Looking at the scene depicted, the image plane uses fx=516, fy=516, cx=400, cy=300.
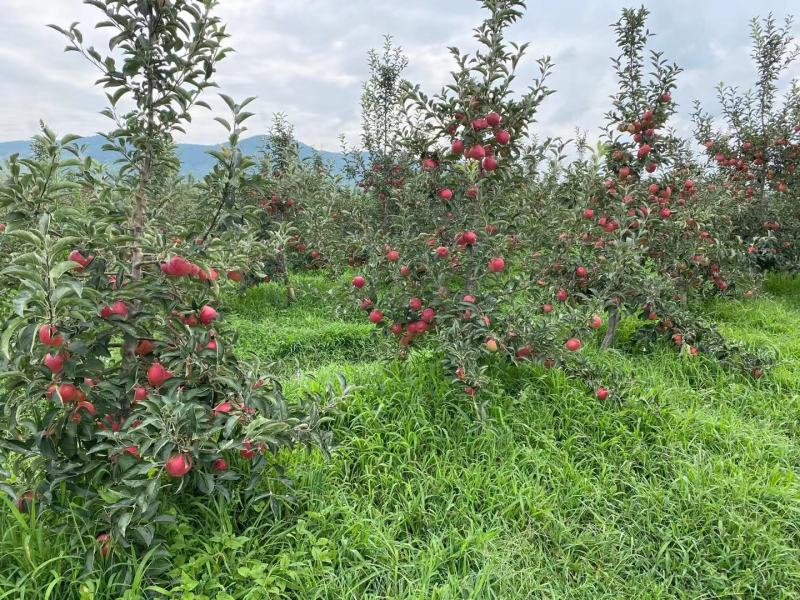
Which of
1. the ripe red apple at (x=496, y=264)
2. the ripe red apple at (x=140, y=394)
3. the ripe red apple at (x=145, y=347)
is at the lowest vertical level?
the ripe red apple at (x=140, y=394)

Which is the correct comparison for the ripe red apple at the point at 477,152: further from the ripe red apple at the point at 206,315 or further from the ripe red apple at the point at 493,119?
the ripe red apple at the point at 206,315

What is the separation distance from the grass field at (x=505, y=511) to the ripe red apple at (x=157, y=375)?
0.57m

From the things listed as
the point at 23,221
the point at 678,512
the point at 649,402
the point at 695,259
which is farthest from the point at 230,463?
the point at 695,259

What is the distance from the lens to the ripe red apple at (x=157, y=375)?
1.94 meters

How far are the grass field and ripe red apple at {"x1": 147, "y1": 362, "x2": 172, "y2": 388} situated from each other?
57 cm

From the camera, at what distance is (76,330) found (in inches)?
70.2

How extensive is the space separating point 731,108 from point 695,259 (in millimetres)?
3301

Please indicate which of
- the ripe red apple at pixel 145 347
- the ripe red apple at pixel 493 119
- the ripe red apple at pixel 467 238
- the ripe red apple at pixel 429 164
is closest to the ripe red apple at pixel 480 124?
the ripe red apple at pixel 493 119

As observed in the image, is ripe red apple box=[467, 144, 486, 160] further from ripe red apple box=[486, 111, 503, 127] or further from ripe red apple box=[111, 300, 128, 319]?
ripe red apple box=[111, 300, 128, 319]

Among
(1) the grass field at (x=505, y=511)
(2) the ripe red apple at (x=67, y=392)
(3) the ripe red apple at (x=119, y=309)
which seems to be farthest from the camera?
(1) the grass field at (x=505, y=511)

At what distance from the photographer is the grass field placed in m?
1.95

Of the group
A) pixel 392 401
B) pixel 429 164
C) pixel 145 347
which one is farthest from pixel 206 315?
pixel 429 164

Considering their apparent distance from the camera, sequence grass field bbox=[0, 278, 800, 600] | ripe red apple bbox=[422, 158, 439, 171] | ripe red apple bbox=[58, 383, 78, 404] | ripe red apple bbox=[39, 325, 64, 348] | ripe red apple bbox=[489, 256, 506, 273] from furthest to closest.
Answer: ripe red apple bbox=[422, 158, 439, 171]
ripe red apple bbox=[489, 256, 506, 273]
grass field bbox=[0, 278, 800, 600]
ripe red apple bbox=[58, 383, 78, 404]
ripe red apple bbox=[39, 325, 64, 348]

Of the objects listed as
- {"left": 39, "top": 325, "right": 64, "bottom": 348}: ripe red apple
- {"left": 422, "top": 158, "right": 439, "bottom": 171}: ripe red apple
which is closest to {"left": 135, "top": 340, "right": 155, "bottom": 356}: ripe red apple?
{"left": 39, "top": 325, "right": 64, "bottom": 348}: ripe red apple
